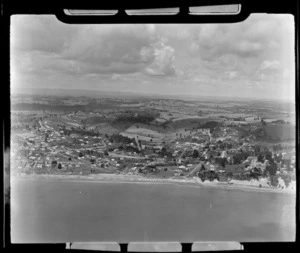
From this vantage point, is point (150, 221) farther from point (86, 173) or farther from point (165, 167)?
point (86, 173)

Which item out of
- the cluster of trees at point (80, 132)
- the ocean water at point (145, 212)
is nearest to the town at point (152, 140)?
the cluster of trees at point (80, 132)

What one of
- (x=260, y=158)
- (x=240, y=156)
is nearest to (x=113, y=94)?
(x=240, y=156)

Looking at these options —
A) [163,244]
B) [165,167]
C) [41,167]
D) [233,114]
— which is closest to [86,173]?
[41,167]

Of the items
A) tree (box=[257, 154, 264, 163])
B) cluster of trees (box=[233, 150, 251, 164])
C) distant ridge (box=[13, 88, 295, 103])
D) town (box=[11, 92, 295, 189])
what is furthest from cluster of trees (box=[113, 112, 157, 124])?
tree (box=[257, 154, 264, 163])

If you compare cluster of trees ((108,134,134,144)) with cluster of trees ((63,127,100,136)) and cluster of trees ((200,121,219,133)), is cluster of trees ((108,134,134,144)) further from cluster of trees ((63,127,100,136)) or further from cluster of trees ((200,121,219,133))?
cluster of trees ((200,121,219,133))

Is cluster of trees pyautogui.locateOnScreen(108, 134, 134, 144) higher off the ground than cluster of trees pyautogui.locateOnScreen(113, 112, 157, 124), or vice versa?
cluster of trees pyautogui.locateOnScreen(113, 112, 157, 124)

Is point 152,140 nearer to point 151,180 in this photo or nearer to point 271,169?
point 151,180
